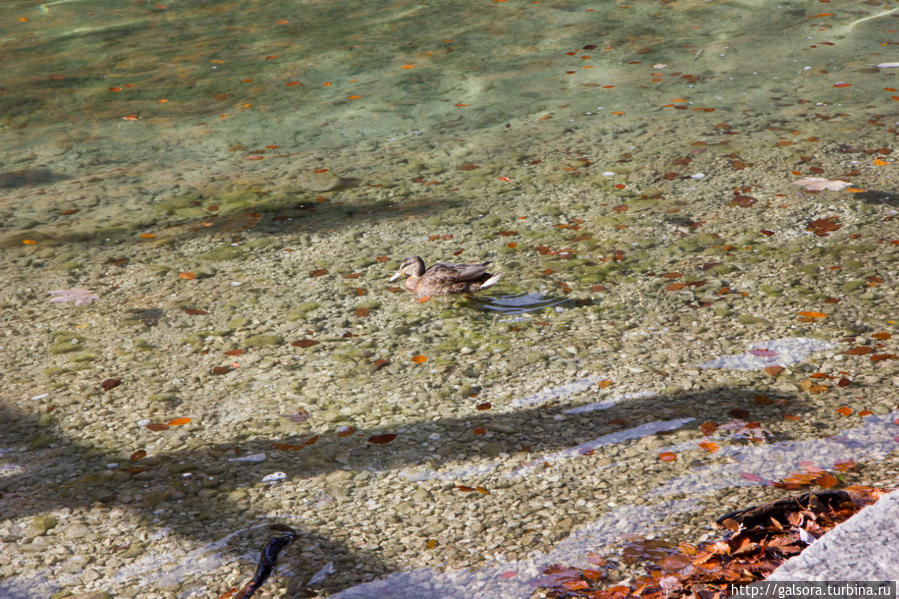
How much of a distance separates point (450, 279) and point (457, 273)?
6cm

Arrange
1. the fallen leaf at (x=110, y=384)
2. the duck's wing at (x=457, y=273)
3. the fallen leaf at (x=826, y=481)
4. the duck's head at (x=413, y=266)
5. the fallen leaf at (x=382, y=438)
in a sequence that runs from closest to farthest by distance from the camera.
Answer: the fallen leaf at (x=826, y=481) < the fallen leaf at (x=382, y=438) < the fallen leaf at (x=110, y=384) < the duck's wing at (x=457, y=273) < the duck's head at (x=413, y=266)

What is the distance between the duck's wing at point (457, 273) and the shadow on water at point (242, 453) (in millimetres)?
1126

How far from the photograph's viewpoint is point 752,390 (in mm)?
3781

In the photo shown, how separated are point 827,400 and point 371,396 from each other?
219cm

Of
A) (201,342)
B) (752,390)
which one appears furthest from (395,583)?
(201,342)

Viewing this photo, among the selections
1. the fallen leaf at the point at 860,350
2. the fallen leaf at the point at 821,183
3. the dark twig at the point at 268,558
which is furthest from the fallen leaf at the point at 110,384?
the fallen leaf at the point at 821,183

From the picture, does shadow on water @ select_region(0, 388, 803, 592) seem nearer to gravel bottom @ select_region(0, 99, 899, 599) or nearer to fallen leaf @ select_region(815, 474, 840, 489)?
gravel bottom @ select_region(0, 99, 899, 599)

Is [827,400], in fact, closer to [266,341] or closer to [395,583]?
[395,583]

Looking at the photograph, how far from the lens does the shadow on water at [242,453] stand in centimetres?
328

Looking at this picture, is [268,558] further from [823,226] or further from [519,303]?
[823,226]

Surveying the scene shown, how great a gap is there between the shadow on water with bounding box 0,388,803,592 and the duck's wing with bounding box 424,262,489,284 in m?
1.13

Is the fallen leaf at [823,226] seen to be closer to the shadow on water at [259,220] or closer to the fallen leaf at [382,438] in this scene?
the shadow on water at [259,220]

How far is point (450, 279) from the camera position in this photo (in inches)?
186

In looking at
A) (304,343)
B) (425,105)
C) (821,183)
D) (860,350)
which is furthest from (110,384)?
(425,105)
